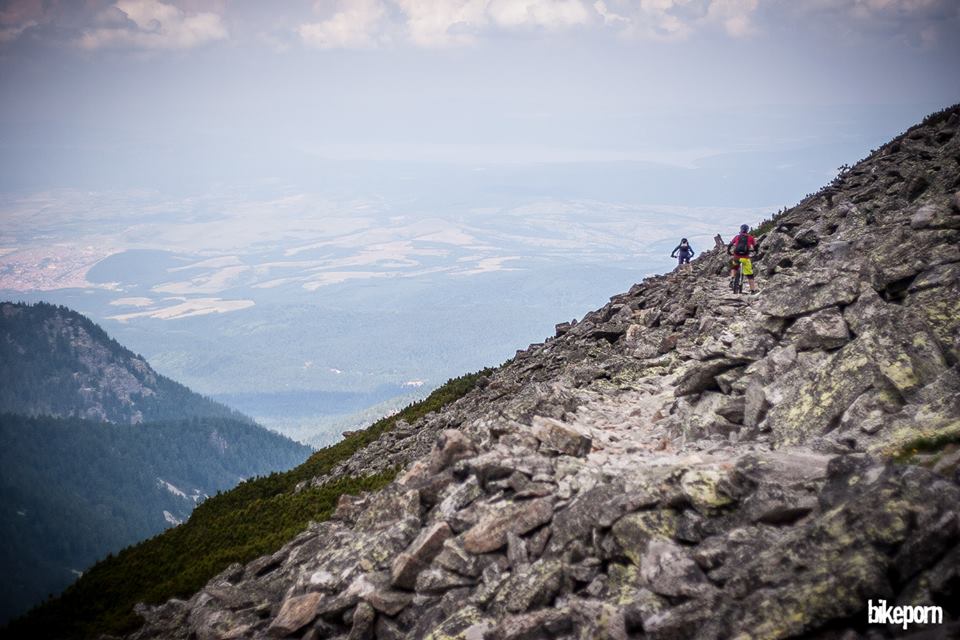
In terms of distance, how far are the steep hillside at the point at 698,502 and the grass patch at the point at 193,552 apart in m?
2.08

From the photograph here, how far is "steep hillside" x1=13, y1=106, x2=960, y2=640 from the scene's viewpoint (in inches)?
475

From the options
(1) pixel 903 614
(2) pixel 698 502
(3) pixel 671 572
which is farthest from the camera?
(2) pixel 698 502

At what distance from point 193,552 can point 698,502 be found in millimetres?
27600

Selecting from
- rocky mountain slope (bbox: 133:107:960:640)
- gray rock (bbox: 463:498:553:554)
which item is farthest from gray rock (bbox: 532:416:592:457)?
gray rock (bbox: 463:498:553:554)

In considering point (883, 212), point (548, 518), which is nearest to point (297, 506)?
point (548, 518)

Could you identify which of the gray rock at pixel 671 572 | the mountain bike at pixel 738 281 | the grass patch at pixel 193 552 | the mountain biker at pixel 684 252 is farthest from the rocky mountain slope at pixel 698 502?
the mountain biker at pixel 684 252

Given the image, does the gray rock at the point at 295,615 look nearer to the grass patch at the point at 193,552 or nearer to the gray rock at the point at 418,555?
the gray rock at the point at 418,555

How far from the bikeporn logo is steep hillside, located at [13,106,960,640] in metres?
0.14

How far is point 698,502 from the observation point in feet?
51.4

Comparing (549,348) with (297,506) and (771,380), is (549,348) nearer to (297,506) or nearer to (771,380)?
(297,506)

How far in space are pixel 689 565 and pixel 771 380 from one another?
9874 millimetres

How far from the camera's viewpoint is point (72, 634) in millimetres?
30266

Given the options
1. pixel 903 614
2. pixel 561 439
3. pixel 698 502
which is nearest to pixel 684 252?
pixel 561 439

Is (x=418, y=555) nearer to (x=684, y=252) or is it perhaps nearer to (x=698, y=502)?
(x=698, y=502)
